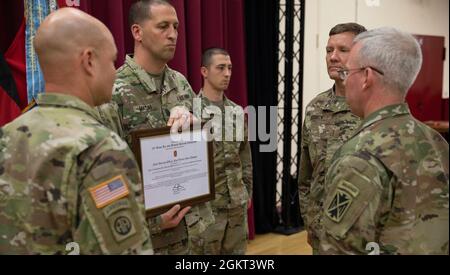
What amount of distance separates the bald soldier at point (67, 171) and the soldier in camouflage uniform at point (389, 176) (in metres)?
0.58

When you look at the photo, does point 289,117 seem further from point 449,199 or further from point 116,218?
point 116,218

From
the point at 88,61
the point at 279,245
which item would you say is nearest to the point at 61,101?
the point at 88,61

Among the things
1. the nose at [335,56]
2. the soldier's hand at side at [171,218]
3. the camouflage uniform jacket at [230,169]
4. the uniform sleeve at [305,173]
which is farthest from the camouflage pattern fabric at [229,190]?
the soldier's hand at side at [171,218]

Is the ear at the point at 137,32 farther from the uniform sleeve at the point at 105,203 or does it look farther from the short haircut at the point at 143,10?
the uniform sleeve at the point at 105,203

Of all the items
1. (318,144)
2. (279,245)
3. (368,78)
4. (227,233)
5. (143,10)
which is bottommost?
(279,245)

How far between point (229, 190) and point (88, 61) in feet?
6.53

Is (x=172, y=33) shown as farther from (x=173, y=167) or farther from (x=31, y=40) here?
(x=31, y=40)

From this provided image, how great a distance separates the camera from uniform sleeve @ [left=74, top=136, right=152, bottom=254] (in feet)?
3.80

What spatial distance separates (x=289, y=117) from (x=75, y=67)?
3.48 metres

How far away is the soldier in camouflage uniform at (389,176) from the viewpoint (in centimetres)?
131

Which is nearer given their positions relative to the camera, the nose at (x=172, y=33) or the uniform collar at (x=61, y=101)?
the uniform collar at (x=61, y=101)

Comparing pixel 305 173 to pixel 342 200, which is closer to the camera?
pixel 342 200

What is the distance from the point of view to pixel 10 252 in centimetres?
126

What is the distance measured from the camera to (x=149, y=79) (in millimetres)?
2174
